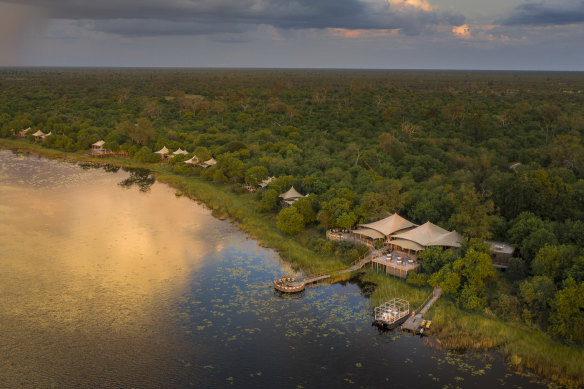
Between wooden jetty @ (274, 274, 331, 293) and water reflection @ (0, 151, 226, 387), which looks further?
wooden jetty @ (274, 274, 331, 293)

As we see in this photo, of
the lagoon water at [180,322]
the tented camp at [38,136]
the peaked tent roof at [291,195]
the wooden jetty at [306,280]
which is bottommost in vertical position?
the lagoon water at [180,322]

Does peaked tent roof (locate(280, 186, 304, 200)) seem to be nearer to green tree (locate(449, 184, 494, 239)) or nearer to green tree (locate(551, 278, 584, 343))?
green tree (locate(449, 184, 494, 239))

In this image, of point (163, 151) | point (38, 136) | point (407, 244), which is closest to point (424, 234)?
point (407, 244)

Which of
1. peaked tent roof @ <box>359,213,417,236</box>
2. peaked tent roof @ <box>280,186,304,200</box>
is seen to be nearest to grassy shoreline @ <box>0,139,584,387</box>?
peaked tent roof @ <box>280,186,304,200</box>

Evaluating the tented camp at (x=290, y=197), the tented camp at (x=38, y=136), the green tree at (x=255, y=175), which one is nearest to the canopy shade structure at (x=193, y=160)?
the green tree at (x=255, y=175)

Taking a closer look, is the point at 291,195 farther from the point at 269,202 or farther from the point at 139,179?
the point at 139,179

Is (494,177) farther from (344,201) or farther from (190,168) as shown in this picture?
(190,168)

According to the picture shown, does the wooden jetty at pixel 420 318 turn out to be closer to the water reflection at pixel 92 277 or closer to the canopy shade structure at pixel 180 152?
the water reflection at pixel 92 277
